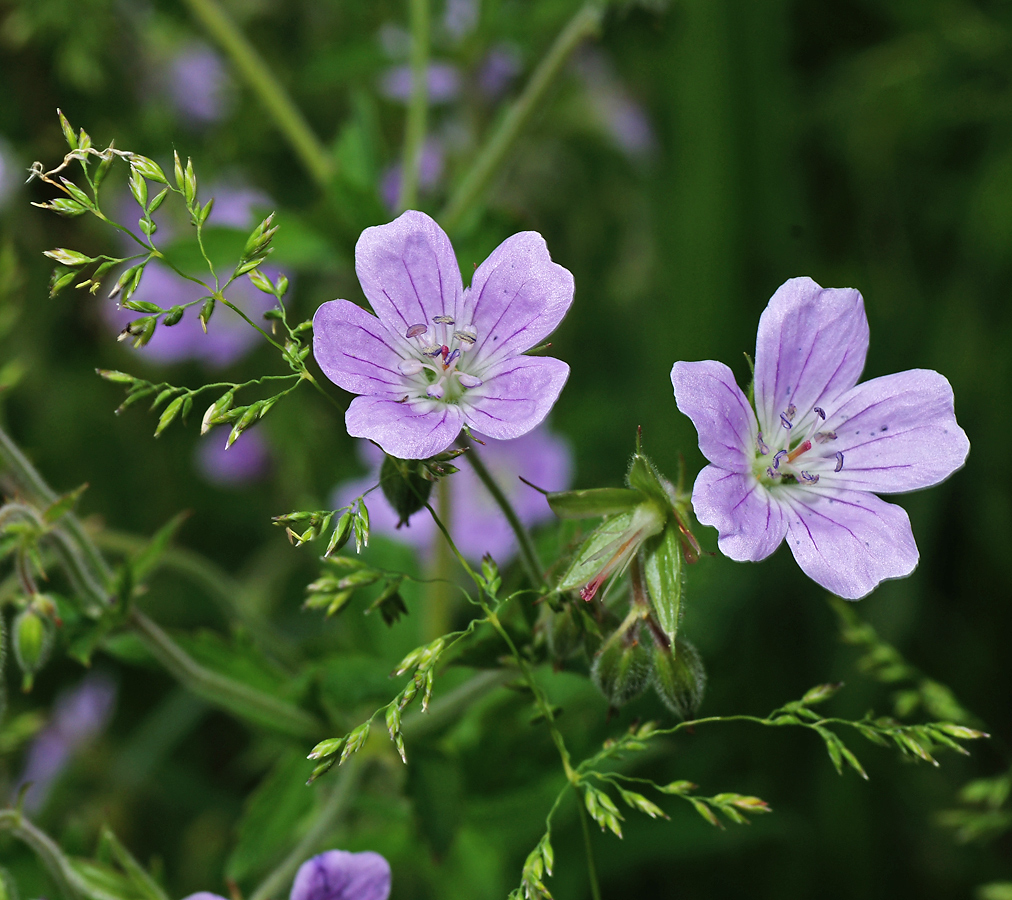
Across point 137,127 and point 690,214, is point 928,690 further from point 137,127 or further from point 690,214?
point 137,127

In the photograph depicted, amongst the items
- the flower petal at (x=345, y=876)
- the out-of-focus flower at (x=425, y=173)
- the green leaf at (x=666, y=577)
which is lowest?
the out-of-focus flower at (x=425, y=173)

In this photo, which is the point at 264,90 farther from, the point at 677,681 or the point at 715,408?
the point at 677,681

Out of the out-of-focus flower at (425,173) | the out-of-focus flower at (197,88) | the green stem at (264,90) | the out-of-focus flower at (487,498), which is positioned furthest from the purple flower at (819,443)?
the out-of-focus flower at (197,88)

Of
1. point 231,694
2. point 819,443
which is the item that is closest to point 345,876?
point 231,694

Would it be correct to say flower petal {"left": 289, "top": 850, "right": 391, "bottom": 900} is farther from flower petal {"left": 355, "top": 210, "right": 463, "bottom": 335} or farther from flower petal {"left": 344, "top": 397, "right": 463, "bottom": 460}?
flower petal {"left": 355, "top": 210, "right": 463, "bottom": 335}

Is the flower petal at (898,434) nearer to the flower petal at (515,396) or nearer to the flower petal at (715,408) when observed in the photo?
the flower petal at (715,408)

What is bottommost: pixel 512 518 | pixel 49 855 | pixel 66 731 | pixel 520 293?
pixel 66 731
